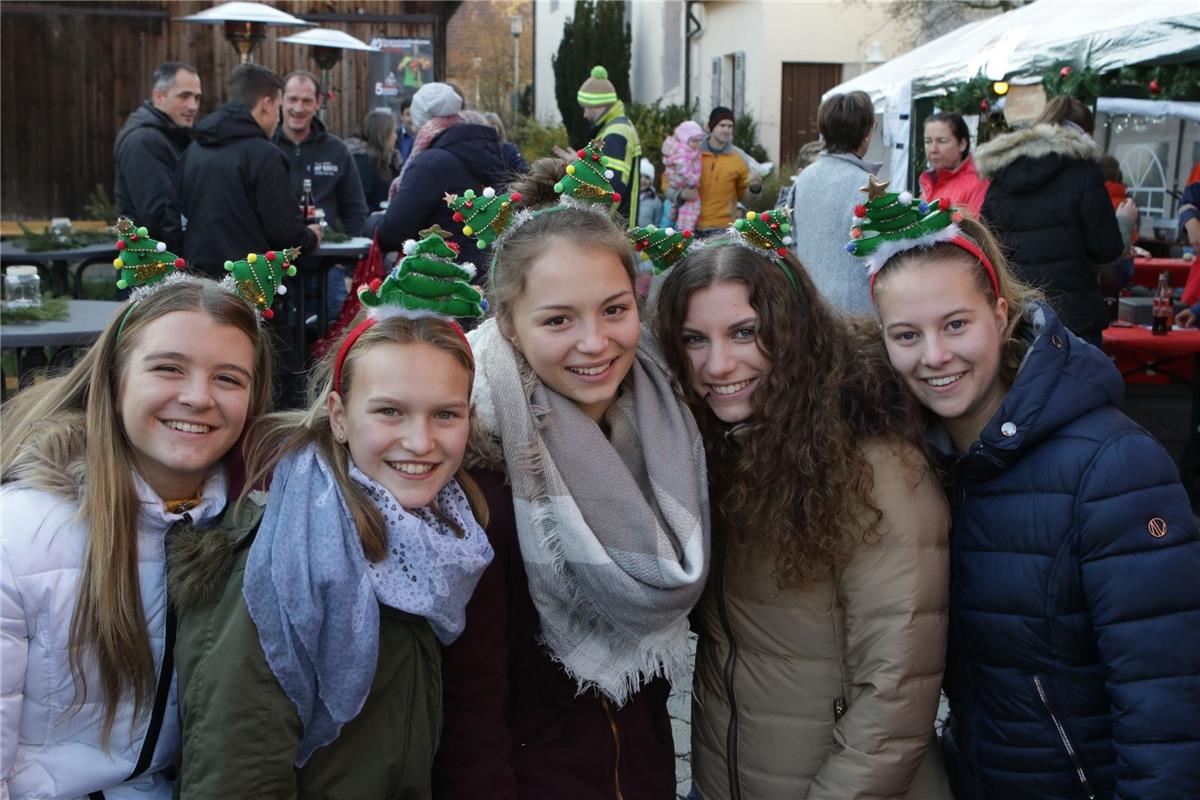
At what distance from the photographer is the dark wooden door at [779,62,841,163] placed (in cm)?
2000

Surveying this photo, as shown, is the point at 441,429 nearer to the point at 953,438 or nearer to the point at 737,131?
the point at 953,438

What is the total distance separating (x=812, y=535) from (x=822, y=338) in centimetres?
47

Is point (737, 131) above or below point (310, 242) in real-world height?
above

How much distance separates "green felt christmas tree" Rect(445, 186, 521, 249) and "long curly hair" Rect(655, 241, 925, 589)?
39cm

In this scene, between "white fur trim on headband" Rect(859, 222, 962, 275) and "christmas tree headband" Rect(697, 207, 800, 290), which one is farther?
"christmas tree headband" Rect(697, 207, 800, 290)

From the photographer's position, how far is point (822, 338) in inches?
99.3

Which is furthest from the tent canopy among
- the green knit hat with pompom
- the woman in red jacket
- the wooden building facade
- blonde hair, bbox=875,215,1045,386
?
the wooden building facade

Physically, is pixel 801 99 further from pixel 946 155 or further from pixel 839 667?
pixel 839 667

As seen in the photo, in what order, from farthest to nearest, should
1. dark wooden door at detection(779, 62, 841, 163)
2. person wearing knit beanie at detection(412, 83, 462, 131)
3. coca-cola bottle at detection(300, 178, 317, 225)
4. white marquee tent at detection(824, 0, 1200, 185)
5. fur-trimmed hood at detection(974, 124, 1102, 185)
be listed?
dark wooden door at detection(779, 62, 841, 163) → coca-cola bottle at detection(300, 178, 317, 225) → white marquee tent at detection(824, 0, 1200, 185) → person wearing knit beanie at detection(412, 83, 462, 131) → fur-trimmed hood at detection(974, 124, 1102, 185)

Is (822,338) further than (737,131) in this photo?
No

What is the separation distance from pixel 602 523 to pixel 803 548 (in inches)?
16.1

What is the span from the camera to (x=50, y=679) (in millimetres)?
2031

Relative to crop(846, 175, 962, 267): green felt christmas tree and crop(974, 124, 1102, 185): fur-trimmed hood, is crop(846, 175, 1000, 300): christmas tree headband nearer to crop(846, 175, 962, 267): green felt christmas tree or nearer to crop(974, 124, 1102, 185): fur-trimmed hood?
crop(846, 175, 962, 267): green felt christmas tree

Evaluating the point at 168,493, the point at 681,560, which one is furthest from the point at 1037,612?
the point at 168,493
